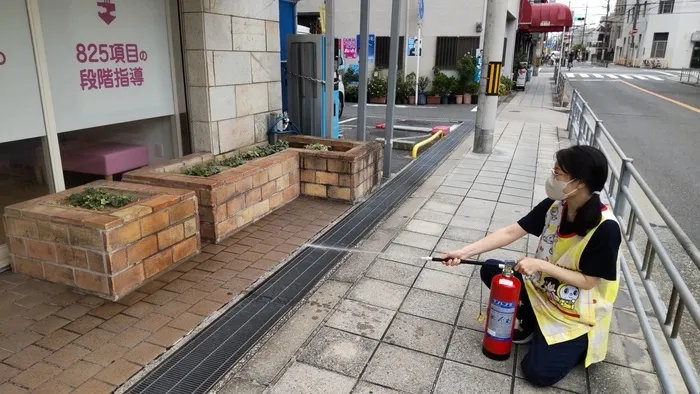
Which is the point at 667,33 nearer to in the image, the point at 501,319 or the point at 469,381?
the point at 501,319

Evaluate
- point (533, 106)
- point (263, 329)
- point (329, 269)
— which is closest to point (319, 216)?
point (329, 269)

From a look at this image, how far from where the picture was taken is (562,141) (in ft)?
34.7

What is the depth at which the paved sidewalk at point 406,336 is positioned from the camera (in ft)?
8.75

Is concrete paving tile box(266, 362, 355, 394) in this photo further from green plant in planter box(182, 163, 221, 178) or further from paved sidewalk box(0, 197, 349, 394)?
green plant in planter box(182, 163, 221, 178)

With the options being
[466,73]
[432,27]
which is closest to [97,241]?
[466,73]

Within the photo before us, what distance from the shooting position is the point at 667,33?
53.5 m

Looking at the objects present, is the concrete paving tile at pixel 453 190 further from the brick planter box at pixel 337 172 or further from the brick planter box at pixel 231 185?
the brick planter box at pixel 231 185

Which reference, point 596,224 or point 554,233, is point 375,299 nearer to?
point 554,233

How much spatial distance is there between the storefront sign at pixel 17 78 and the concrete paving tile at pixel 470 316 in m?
3.59

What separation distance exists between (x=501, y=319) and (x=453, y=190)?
152 inches

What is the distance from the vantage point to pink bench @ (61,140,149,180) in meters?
4.26

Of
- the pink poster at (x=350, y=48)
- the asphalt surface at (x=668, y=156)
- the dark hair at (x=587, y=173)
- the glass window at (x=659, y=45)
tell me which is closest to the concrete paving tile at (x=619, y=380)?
the asphalt surface at (x=668, y=156)

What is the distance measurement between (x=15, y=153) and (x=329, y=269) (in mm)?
2649

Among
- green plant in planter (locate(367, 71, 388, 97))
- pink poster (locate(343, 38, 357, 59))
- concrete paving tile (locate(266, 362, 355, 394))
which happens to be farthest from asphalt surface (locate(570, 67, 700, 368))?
pink poster (locate(343, 38, 357, 59))
